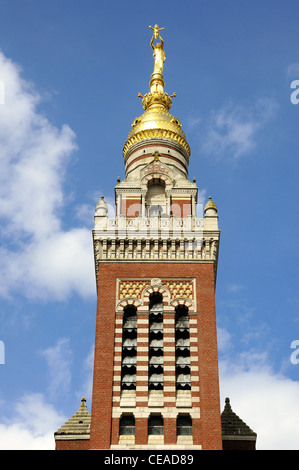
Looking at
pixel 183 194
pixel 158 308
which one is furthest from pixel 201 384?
pixel 183 194

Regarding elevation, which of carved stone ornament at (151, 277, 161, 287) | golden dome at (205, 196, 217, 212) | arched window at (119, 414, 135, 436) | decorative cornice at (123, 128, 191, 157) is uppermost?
decorative cornice at (123, 128, 191, 157)

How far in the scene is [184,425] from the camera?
30.3m

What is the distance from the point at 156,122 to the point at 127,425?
1949 centimetres

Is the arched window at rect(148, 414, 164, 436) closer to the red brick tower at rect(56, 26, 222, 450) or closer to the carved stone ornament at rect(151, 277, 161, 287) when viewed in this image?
the red brick tower at rect(56, 26, 222, 450)

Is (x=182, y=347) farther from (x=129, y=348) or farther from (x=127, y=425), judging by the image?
(x=127, y=425)

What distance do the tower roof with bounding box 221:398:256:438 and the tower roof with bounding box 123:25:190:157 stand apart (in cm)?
1584

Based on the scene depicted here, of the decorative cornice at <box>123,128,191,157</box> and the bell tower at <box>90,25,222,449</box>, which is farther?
the decorative cornice at <box>123,128,191,157</box>

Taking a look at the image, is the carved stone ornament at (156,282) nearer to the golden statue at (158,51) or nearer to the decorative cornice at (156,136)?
the decorative cornice at (156,136)

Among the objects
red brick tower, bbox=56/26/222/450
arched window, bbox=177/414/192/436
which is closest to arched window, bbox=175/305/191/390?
red brick tower, bbox=56/26/222/450

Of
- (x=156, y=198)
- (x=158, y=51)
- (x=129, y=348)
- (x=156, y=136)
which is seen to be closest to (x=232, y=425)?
(x=129, y=348)

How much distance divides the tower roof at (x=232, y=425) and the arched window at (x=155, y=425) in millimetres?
4473

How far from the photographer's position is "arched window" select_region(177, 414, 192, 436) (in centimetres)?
3010

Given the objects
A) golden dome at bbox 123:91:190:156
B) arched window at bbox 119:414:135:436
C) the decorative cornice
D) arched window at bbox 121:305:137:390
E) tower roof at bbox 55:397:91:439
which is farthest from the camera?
golden dome at bbox 123:91:190:156
